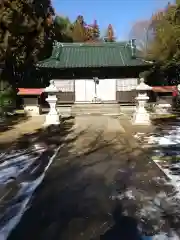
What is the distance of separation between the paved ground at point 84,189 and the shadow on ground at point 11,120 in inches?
241

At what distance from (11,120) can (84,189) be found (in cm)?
1328

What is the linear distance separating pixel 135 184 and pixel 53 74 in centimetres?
2055

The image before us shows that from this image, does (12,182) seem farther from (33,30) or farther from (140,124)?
(33,30)

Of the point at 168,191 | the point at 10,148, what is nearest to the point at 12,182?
the point at 168,191

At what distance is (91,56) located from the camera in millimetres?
26766

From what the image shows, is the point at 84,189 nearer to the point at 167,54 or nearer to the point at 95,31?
the point at 167,54

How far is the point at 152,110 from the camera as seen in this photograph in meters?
22.3

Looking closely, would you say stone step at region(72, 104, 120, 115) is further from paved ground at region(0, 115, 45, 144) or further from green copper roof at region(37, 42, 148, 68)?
paved ground at region(0, 115, 45, 144)

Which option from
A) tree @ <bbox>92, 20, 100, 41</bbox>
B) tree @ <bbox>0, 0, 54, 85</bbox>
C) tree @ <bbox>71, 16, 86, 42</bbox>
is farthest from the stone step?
tree @ <bbox>92, 20, 100, 41</bbox>

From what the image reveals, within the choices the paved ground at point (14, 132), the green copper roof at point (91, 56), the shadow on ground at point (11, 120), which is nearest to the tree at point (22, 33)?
the green copper roof at point (91, 56)

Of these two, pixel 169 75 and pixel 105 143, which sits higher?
pixel 169 75

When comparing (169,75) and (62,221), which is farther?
(169,75)

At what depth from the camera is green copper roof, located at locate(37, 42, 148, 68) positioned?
980 inches

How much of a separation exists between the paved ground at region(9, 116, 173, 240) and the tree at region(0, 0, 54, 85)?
18.3m
